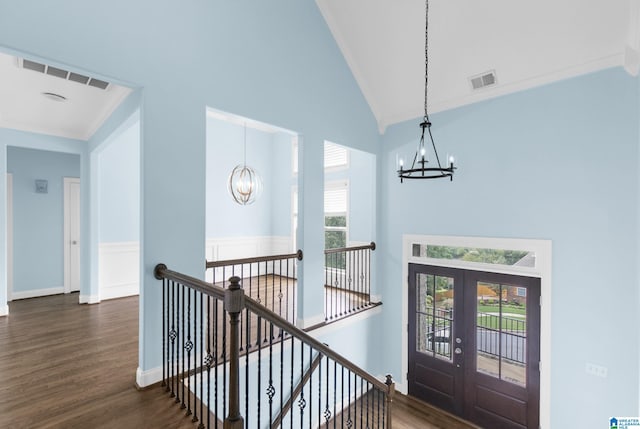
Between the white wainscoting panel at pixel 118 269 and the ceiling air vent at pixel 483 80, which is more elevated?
the ceiling air vent at pixel 483 80

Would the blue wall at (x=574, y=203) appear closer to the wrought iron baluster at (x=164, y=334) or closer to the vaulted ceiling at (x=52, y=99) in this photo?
the wrought iron baluster at (x=164, y=334)

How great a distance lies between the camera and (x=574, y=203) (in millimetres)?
3514

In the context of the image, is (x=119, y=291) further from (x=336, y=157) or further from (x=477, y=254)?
(x=477, y=254)

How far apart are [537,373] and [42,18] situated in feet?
20.0

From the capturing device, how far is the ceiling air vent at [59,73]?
8.93 feet

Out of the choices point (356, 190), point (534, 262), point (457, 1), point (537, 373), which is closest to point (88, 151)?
point (356, 190)

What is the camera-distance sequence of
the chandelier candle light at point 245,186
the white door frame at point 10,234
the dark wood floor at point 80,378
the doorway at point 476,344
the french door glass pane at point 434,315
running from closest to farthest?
the dark wood floor at point 80,378, the doorway at point 476,344, the french door glass pane at point 434,315, the white door frame at point 10,234, the chandelier candle light at point 245,186

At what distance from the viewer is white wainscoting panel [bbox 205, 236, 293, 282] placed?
680 cm

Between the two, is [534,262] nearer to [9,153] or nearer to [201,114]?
[201,114]

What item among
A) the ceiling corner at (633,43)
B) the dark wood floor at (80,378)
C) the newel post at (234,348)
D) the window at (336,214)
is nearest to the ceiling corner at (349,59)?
the window at (336,214)

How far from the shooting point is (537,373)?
380 centimetres

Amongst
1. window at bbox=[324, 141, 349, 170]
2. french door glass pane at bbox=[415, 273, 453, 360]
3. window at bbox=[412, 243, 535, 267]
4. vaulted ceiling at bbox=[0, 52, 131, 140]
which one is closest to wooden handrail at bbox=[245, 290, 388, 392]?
vaulted ceiling at bbox=[0, 52, 131, 140]

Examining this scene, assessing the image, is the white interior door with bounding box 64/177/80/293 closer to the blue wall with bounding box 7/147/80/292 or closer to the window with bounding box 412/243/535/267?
the blue wall with bounding box 7/147/80/292

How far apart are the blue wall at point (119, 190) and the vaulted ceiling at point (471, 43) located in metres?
4.16
